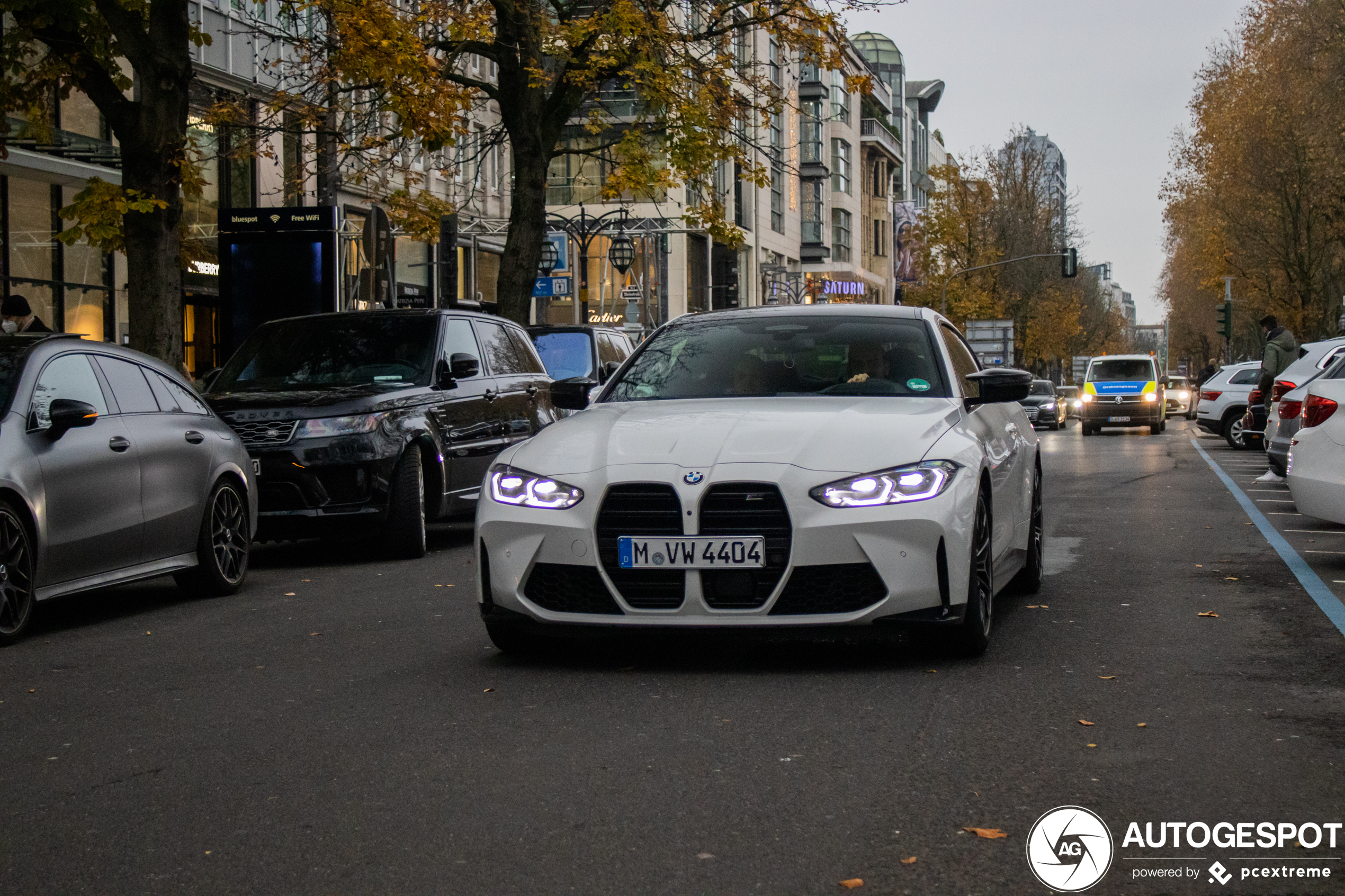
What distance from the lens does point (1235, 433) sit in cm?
3177

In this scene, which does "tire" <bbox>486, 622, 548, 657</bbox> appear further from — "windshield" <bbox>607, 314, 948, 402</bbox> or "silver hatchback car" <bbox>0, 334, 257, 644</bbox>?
"silver hatchback car" <bbox>0, 334, 257, 644</bbox>

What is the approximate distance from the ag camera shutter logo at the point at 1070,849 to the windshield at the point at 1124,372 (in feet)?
126

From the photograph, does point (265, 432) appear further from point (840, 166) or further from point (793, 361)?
point (840, 166)

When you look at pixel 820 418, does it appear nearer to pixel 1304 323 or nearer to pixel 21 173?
pixel 21 173

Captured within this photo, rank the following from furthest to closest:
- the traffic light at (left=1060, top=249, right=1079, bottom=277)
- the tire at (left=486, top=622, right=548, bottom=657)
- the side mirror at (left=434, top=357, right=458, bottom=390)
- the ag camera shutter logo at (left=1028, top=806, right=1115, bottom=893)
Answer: the traffic light at (left=1060, top=249, right=1079, bottom=277) < the side mirror at (left=434, top=357, right=458, bottom=390) < the tire at (left=486, top=622, right=548, bottom=657) < the ag camera shutter logo at (left=1028, top=806, right=1115, bottom=893)

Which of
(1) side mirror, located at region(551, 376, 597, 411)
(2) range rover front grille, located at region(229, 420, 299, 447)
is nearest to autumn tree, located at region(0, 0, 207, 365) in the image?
(2) range rover front grille, located at region(229, 420, 299, 447)

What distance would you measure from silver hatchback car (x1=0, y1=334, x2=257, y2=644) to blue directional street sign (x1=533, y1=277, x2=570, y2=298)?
25.7 meters

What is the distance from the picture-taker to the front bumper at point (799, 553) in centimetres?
652

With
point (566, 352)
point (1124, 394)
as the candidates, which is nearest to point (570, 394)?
point (566, 352)

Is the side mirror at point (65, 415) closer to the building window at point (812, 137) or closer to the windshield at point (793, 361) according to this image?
the windshield at point (793, 361)

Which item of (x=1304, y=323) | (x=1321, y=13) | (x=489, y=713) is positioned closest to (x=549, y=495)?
(x=489, y=713)

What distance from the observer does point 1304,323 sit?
2186 inches

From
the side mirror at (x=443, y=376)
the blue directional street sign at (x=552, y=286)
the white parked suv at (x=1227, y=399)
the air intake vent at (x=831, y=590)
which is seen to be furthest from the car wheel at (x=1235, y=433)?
the air intake vent at (x=831, y=590)

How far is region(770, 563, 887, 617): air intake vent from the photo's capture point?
6559 mm
